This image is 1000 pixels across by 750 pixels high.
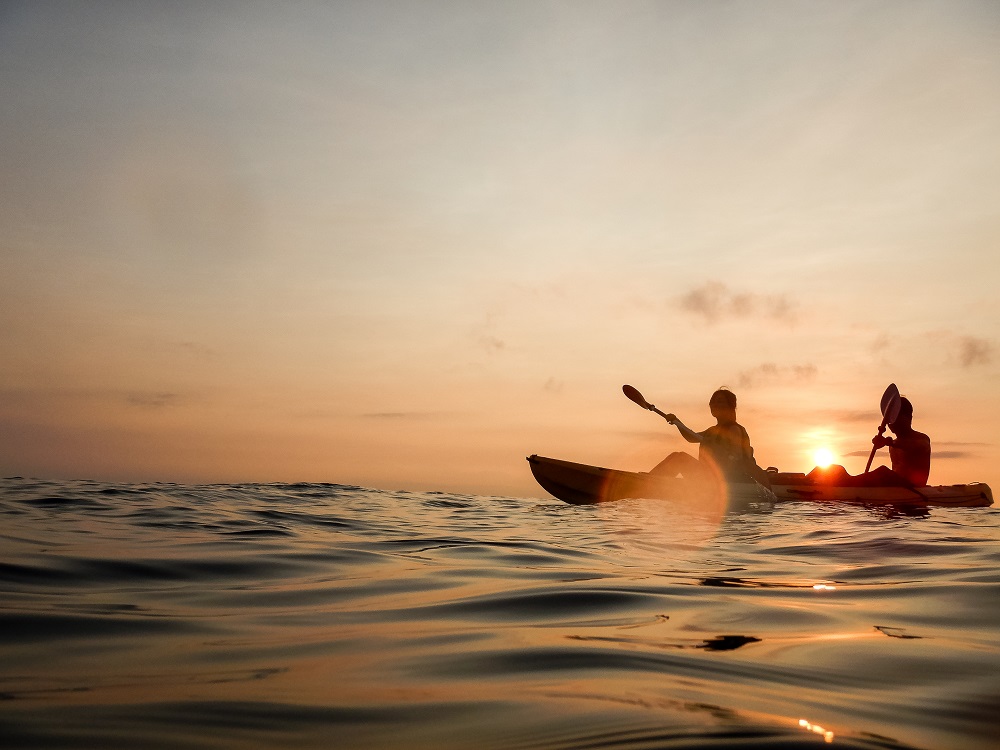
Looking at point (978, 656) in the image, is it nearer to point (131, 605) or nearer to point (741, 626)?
point (741, 626)

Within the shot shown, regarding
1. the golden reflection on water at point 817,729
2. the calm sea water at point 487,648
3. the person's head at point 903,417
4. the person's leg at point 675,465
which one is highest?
the person's head at point 903,417

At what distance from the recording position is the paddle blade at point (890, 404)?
15492 mm

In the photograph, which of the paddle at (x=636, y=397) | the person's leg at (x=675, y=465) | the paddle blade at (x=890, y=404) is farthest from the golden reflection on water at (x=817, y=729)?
the paddle blade at (x=890, y=404)

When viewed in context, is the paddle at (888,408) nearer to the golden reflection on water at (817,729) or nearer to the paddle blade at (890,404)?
the paddle blade at (890,404)

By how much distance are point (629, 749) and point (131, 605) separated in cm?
251

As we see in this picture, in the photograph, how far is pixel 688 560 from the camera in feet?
17.3

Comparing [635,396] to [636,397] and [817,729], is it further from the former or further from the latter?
[817,729]

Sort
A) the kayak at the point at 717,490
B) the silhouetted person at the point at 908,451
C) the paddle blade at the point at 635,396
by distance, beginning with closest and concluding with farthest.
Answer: the kayak at the point at 717,490
the silhouetted person at the point at 908,451
the paddle blade at the point at 635,396

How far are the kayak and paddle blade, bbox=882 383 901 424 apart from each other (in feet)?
5.55

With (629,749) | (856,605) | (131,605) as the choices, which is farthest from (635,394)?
(629,749)

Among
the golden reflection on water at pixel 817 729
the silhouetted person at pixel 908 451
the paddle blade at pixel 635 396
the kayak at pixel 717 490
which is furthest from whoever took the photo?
the paddle blade at pixel 635 396

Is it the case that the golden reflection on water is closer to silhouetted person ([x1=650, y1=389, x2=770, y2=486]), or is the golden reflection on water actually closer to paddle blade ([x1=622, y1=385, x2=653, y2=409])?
silhouetted person ([x1=650, y1=389, x2=770, y2=486])

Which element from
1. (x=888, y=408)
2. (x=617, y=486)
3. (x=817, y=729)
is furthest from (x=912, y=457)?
(x=817, y=729)

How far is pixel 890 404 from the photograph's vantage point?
15.7 m
